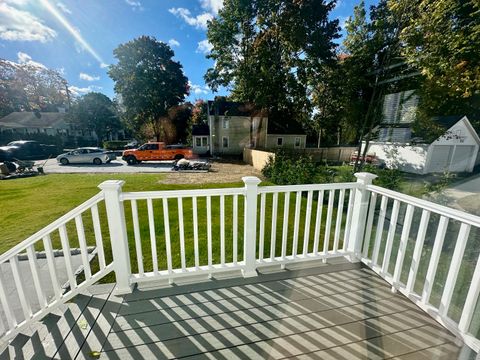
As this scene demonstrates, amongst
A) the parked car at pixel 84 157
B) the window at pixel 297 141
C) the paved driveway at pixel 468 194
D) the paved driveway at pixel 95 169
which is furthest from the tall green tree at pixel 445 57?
the window at pixel 297 141

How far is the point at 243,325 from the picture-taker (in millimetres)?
1593

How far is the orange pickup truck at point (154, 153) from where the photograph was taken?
1376 centimetres

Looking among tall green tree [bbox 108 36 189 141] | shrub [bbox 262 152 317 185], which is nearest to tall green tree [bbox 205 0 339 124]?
shrub [bbox 262 152 317 185]

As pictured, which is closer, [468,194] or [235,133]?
[468,194]

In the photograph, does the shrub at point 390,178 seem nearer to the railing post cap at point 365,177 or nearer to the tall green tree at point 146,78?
the railing post cap at point 365,177

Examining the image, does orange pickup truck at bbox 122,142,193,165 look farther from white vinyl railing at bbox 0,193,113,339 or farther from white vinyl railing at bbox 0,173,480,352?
white vinyl railing at bbox 0,173,480,352

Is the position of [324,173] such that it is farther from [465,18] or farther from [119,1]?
[119,1]

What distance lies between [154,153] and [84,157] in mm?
4221

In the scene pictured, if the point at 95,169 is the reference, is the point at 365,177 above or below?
above

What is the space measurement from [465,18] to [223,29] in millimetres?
14143

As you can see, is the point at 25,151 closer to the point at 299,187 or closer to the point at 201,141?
the point at 201,141

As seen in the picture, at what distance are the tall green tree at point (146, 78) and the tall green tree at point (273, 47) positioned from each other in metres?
9.69

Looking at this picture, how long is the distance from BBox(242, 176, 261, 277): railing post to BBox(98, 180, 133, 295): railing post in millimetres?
1086

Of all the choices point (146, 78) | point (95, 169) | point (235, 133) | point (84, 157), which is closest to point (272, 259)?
point (95, 169)
